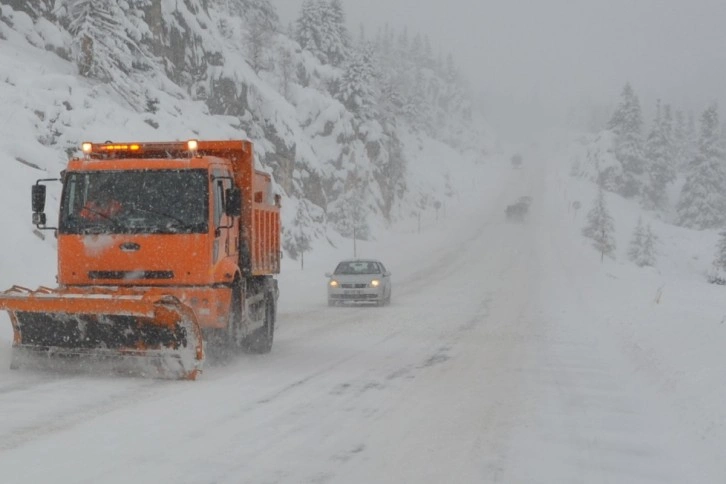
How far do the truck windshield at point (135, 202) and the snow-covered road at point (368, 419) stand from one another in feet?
6.55

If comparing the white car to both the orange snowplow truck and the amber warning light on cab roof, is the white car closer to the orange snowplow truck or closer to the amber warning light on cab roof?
the orange snowplow truck

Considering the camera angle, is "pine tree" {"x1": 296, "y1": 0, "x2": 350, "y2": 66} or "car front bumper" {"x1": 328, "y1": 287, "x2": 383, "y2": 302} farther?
"pine tree" {"x1": 296, "y1": 0, "x2": 350, "y2": 66}

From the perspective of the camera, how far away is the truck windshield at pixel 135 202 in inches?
396

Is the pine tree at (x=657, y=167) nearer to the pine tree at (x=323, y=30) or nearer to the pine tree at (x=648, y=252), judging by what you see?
the pine tree at (x=648, y=252)

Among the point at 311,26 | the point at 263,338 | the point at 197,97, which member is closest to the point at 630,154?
the point at 311,26

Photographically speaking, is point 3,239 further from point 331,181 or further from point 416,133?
point 416,133

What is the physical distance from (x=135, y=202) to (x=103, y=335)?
72.0 inches

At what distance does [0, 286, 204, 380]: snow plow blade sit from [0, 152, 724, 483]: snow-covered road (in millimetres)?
235

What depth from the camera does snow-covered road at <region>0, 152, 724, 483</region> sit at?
572 centimetres

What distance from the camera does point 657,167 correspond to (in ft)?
318

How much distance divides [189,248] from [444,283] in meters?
23.7

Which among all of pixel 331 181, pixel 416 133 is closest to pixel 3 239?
pixel 331 181

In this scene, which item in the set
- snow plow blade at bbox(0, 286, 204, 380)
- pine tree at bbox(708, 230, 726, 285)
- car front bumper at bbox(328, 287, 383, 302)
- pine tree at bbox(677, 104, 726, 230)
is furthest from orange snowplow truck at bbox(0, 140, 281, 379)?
pine tree at bbox(677, 104, 726, 230)

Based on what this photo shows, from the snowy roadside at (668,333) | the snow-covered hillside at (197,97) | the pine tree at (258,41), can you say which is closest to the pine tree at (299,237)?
the snow-covered hillside at (197,97)
